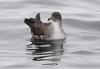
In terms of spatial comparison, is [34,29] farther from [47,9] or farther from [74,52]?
[47,9]

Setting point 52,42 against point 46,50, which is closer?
point 46,50

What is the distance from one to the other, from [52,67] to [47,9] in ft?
21.8

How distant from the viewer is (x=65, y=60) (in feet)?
38.5

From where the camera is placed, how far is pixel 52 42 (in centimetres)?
1339

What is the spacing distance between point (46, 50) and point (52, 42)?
83 centimetres

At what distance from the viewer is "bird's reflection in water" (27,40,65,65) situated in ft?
38.7

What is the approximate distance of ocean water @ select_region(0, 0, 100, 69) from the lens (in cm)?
1155

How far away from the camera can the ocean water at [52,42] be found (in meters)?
11.5

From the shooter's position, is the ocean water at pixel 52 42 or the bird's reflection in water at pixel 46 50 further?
the bird's reflection in water at pixel 46 50

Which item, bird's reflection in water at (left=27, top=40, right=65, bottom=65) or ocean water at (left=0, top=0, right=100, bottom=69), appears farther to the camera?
bird's reflection in water at (left=27, top=40, right=65, bottom=65)

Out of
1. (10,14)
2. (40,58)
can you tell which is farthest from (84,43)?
(10,14)

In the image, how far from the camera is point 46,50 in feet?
41.3

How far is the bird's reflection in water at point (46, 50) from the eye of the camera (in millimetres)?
11785

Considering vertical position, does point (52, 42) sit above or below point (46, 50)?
above
